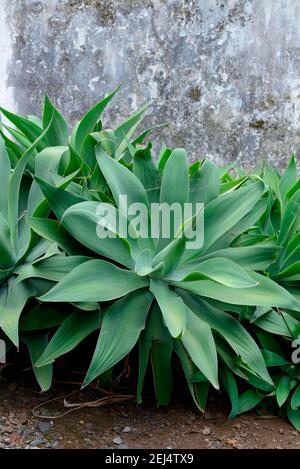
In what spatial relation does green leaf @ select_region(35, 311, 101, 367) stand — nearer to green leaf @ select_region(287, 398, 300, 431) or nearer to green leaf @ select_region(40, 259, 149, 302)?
green leaf @ select_region(40, 259, 149, 302)

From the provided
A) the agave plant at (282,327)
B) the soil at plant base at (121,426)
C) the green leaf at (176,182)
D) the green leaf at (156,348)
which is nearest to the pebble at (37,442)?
the soil at plant base at (121,426)

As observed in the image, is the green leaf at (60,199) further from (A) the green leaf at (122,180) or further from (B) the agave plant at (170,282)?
(A) the green leaf at (122,180)

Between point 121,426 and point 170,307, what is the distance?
1.34 ft

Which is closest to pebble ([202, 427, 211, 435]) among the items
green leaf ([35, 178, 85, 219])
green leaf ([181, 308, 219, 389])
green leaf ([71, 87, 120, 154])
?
green leaf ([181, 308, 219, 389])

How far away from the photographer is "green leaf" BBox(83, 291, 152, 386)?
1.48 m

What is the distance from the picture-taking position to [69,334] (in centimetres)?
158

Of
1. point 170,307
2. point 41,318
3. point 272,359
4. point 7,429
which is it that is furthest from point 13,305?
point 272,359

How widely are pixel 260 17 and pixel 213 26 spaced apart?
34cm

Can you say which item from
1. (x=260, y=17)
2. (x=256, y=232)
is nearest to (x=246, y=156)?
(x=260, y=17)

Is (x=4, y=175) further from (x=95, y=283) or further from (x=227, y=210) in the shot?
(x=227, y=210)

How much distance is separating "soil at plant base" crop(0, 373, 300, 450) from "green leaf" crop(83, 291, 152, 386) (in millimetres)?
220

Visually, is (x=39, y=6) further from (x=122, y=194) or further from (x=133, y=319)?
(x=133, y=319)

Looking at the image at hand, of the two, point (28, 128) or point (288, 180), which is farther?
point (288, 180)

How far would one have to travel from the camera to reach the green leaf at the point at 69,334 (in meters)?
1.55
